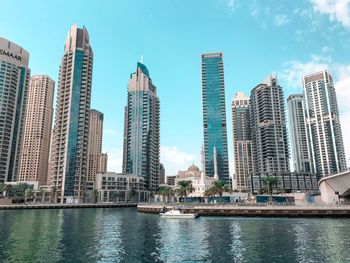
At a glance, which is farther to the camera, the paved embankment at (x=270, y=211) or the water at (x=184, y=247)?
the paved embankment at (x=270, y=211)

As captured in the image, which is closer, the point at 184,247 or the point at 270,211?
the point at 184,247

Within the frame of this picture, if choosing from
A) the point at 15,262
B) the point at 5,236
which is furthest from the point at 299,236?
the point at 5,236

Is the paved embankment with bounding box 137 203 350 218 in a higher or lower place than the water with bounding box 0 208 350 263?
higher

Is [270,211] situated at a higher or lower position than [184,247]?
higher

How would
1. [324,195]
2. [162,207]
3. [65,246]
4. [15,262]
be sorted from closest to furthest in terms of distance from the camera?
[15,262] → [65,246] → [324,195] → [162,207]

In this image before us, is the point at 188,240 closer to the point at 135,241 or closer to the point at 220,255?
the point at 135,241

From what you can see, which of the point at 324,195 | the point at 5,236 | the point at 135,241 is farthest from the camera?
the point at 324,195

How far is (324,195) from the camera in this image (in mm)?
117750

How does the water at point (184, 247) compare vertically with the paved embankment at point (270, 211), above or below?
below

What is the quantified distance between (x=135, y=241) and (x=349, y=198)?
103 metres

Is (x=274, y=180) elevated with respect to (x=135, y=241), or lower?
elevated

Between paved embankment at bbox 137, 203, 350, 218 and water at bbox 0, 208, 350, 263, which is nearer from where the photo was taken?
water at bbox 0, 208, 350, 263

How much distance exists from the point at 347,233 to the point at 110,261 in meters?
46.5

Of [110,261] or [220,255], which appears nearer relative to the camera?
[110,261]
